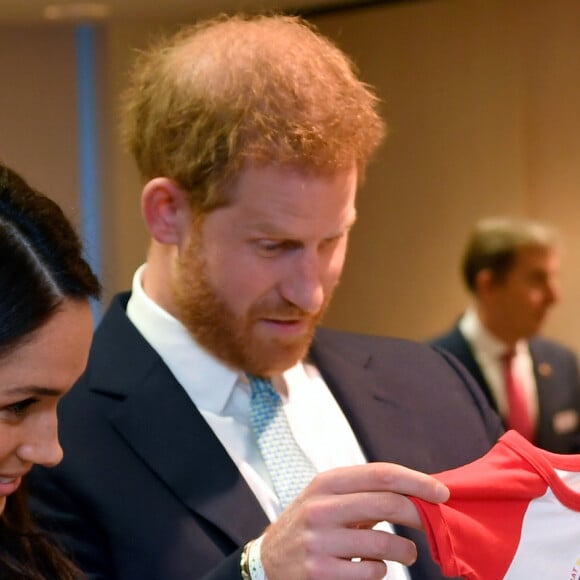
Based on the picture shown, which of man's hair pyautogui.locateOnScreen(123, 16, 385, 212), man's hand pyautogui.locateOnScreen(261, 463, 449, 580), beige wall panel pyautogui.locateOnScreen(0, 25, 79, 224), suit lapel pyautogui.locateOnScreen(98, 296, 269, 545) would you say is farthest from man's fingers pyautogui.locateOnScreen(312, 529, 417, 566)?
beige wall panel pyautogui.locateOnScreen(0, 25, 79, 224)

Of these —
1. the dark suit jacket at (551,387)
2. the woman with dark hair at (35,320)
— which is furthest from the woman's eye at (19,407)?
the dark suit jacket at (551,387)

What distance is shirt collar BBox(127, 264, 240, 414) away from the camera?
5.71ft

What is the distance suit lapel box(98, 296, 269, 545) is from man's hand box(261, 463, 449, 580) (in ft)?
0.75

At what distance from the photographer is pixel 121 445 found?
1.66m

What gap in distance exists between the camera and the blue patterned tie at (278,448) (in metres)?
1.68

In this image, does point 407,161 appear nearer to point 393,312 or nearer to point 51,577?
point 393,312

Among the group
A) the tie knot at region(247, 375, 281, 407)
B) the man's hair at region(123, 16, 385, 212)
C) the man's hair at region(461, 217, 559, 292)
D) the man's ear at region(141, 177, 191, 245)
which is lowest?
the man's hair at region(461, 217, 559, 292)

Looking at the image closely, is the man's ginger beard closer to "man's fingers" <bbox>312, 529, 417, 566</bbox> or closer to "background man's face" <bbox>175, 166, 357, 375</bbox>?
"background man's face" <bbox>175, 166, 357, 375</bbox>

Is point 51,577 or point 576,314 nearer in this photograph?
point 51,577

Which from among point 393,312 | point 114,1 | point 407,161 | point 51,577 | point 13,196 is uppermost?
point 114,1

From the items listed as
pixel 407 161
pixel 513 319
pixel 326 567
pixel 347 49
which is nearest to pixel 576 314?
pixel 513 319

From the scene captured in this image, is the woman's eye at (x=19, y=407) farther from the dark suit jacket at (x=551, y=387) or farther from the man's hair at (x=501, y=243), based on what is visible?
the man's hair at (x=501, y=243)

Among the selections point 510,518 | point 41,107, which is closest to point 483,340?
point 41,107

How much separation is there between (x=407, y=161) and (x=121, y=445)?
6.80 ft
